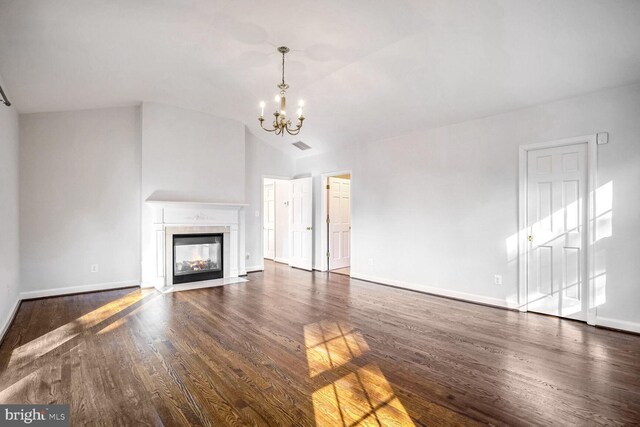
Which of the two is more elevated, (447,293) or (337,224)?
(337,224)

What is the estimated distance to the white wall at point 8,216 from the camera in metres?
3.40

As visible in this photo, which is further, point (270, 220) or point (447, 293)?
point (270, 220)

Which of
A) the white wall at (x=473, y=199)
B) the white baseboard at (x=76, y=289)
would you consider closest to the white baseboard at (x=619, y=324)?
the white wall at (x=473, y=199)

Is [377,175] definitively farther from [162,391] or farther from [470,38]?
[162,391]

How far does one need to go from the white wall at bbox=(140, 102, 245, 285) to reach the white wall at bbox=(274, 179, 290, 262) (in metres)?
2.26

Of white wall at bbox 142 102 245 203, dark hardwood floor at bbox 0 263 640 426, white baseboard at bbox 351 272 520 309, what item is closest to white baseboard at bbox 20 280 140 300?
dark hardwood floor at bbox 0 263 640 426

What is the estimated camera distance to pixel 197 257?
19.3 ft

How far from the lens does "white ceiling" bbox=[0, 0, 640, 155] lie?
285cm

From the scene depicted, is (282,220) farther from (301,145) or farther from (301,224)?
(301,145)

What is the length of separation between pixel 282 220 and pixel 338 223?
6.53ft

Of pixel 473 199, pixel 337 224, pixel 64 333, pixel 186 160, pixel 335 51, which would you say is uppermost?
pixel 335 51

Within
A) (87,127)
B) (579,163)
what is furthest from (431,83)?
(87,127)

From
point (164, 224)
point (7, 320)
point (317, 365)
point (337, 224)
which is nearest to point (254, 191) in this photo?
point (337, 224)

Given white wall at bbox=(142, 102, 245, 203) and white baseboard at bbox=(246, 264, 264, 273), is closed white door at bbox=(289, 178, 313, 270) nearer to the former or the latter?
white baseboard at bbox=(246, 264, 264, 273)
